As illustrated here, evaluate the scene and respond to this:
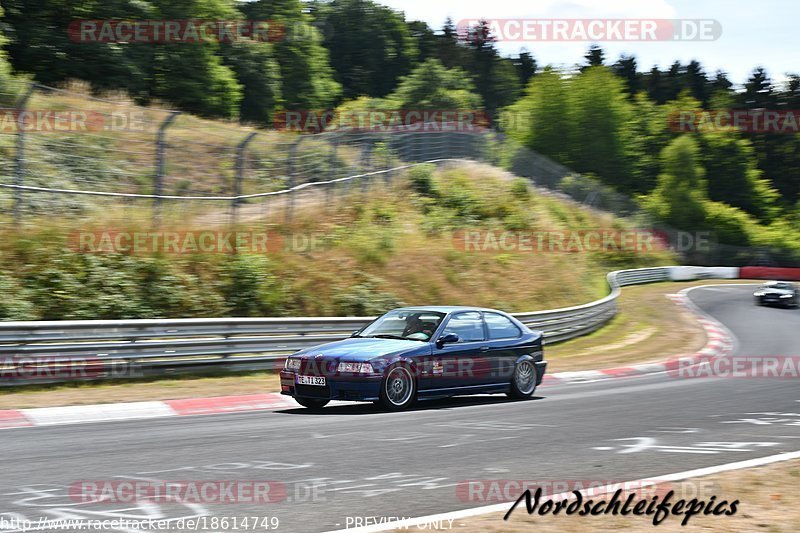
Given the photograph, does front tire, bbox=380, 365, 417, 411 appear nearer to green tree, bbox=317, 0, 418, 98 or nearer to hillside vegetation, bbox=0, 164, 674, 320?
hillside vegetation, bbox=0, 164, 674, 320

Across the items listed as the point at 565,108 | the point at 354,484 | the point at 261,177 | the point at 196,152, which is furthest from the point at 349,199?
the point at 565,108

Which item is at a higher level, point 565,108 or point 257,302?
point 565,108

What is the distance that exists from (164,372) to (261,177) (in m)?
9.89

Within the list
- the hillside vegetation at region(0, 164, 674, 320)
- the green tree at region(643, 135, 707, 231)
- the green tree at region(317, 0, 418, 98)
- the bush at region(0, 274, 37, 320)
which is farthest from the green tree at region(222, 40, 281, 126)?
the green tree at region(317, 0, 418, 98)

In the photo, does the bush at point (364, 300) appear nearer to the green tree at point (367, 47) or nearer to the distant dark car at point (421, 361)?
the distant dark car at point (421, 361)

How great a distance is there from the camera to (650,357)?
71.8 ft

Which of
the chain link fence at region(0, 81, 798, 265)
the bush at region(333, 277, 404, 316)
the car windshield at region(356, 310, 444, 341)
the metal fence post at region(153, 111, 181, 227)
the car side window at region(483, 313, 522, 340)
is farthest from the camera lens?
the bush at region(333, 277, 404, 316)

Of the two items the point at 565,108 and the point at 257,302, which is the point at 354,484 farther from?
the point at 565,108

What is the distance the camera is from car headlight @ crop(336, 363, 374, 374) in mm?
11062

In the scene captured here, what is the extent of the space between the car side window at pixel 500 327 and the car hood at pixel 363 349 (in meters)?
1.55

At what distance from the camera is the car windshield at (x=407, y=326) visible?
12.3 meters

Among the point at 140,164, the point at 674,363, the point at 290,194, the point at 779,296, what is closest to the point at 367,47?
the point at 779,296

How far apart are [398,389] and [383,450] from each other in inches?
124

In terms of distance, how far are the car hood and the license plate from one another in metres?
0.28
